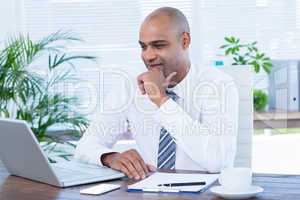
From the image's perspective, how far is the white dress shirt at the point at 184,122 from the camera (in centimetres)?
205

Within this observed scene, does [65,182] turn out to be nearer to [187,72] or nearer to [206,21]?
[187,72]

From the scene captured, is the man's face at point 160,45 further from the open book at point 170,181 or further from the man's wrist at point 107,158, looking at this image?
the open book at point 170,181

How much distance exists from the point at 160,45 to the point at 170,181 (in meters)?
0.78

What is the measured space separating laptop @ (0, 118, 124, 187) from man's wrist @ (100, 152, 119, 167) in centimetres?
3

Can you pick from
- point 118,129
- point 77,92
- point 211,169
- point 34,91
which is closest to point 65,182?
point 211,169

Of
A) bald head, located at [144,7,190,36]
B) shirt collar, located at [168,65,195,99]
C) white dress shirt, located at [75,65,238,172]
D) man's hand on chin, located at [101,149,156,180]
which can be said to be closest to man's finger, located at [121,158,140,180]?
man's hand on chin, located at [101,149,156,180]

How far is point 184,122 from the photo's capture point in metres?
2.04

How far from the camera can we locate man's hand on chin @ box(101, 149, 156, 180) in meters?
1.89

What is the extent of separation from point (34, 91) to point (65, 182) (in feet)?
5.72

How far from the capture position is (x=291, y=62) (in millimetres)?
3748

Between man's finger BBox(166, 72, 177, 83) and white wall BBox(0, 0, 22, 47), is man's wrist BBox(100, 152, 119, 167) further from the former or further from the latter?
white wall BBox(0, 0, 22, 47)

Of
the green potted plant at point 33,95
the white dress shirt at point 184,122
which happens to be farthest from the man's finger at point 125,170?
the green potted plant at point 33,95

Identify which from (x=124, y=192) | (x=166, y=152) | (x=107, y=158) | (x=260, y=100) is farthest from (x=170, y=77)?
(x=260, y=100)

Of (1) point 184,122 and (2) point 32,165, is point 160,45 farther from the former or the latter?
(2) point 32,165
